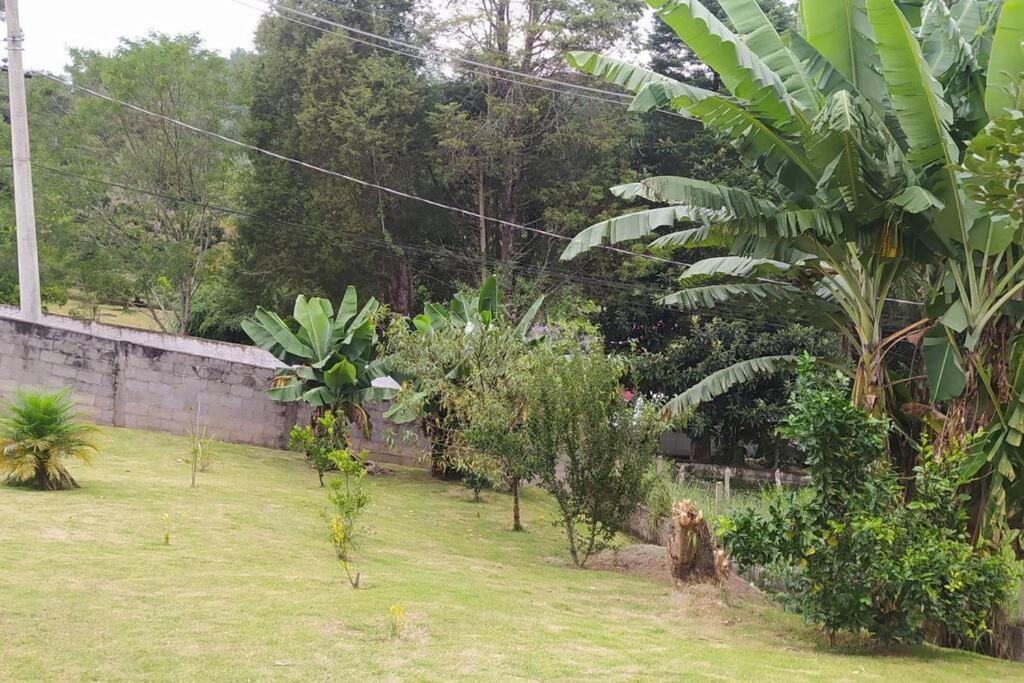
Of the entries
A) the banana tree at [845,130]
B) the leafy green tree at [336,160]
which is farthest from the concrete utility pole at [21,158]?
the leafy green tree at [336,160]

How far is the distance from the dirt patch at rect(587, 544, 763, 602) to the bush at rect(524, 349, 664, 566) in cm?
59

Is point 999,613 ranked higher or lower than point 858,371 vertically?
lower

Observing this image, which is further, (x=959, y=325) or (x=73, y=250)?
(x=73, y=250)

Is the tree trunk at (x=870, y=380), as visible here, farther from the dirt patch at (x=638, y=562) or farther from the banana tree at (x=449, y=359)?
the banana tree at (x=449, y=359)

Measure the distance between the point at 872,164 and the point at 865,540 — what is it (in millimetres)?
3381

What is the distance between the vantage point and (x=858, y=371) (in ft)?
32.4

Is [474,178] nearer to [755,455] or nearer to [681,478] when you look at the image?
[755,455]

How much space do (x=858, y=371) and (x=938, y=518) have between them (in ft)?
6.07

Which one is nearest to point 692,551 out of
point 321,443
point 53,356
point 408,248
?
point 321,443

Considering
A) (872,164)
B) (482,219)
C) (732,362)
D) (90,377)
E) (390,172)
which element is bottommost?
(90,377)

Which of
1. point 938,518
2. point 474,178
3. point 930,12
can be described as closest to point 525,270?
point 474,178

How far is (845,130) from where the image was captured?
8398 mm

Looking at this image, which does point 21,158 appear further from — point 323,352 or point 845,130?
point 845,130

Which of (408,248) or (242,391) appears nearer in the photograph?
(242,391)
